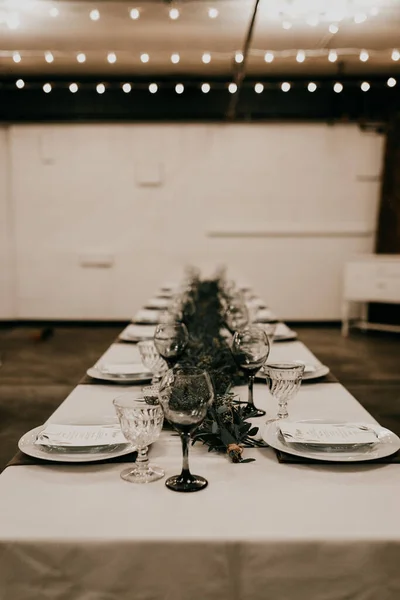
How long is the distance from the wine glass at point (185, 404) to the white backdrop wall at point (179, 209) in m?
6.05

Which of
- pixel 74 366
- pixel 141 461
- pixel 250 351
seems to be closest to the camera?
pixel 141 461

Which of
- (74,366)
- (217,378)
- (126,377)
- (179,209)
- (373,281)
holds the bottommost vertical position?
(74,366)

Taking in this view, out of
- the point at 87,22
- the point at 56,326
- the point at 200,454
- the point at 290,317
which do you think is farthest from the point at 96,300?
the point at 200,454

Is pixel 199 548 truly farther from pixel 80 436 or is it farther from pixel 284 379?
pixel 284 379

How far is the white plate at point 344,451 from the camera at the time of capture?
1.22 metres

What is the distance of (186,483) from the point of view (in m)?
1.13

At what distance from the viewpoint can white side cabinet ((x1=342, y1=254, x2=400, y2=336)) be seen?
6.41 m

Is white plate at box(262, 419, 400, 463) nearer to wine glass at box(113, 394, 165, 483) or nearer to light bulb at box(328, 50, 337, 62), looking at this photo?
wine glass at box(113, 394, 165, 483)

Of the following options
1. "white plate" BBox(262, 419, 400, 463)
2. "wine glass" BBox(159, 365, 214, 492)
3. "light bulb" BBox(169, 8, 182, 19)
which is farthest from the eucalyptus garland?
"light bulb" BBox(169, 8, 182, 19)

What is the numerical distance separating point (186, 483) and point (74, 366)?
4246mm

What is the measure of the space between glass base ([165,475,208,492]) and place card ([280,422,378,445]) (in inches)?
9.0

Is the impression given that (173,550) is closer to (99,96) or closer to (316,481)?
(316,481)

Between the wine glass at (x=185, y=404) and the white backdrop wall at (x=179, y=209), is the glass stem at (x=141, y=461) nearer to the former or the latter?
the wine glass at (x=185, y=404)

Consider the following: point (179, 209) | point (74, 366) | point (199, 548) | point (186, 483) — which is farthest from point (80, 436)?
point (179, 209)
